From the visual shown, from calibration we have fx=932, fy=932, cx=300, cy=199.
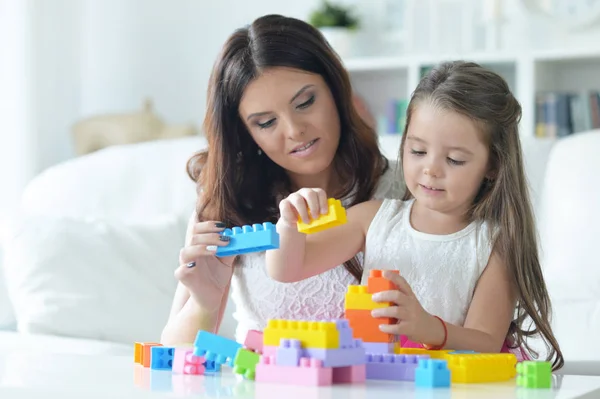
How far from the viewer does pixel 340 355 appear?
35.3 inches

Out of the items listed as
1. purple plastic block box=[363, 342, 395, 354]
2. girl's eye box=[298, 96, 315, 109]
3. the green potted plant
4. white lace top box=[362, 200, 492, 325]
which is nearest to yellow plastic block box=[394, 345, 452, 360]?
purple plastic block box=[363, 342, 395, 354]

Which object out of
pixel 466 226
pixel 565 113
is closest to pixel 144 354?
pixel 466 226

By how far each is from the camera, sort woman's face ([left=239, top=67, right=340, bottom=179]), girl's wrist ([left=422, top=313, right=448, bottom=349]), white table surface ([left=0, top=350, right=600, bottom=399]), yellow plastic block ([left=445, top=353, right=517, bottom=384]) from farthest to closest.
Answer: woman's face ([left=239, top=67, right=340, bottom=179]) → girl's wrist ([left=422, top=313, right=448, bottom=349]) → yellow plastic block ([left=445, top=353, right=517, bottom=384]) → white table surface ([left=0, top=350, right=600, bottom=399])

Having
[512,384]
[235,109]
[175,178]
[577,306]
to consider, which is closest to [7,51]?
[175,178]

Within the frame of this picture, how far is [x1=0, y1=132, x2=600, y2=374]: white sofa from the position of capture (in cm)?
202

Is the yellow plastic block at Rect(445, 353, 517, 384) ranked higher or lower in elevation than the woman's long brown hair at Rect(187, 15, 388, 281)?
lower

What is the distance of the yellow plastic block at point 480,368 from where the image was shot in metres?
0.94

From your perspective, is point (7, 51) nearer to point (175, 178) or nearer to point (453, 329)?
point (175, 178)

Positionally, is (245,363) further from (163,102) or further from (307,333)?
(163,102)

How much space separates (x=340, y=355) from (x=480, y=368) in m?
0.16

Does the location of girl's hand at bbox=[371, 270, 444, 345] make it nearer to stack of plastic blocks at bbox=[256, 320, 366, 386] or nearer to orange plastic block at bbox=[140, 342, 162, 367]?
stack of plastic blocks at bbox=[256, 320, 366, 386]

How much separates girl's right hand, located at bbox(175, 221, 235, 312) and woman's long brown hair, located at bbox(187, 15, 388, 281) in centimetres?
12

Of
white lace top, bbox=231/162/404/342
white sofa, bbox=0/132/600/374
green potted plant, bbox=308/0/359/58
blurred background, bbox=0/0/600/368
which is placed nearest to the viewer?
white lace top, bbox=231/162/404/342

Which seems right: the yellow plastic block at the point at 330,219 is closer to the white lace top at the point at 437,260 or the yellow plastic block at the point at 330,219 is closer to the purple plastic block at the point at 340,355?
the purple plastic block at the point at 340,355
